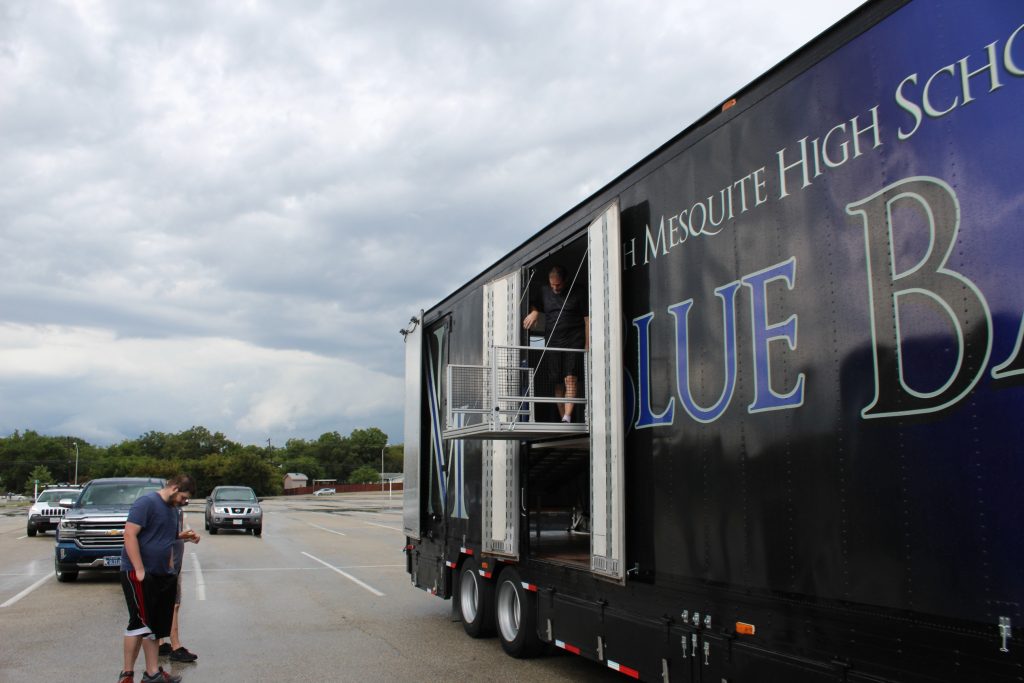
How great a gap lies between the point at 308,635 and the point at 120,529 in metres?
6.23

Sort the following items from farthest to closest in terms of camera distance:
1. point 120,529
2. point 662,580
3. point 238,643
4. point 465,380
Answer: point 120,529 < point 465,380 < point 238,643 < point 662,580

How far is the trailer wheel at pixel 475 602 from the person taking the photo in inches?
342

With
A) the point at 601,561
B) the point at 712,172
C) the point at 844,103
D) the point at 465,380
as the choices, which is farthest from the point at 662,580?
the point at 465,380

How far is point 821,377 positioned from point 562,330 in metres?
3.82

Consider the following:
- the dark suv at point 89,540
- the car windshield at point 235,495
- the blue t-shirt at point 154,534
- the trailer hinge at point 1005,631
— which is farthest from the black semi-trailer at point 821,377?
the car windshield at point 235,495

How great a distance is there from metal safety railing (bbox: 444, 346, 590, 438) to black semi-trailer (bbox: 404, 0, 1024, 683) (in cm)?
9

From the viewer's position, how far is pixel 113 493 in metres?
14.8

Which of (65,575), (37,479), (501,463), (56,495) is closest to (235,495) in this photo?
(56,495)

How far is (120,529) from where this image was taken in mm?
13695

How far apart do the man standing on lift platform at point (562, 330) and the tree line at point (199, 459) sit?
78727mm

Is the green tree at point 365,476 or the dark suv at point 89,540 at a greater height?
the dark suv at point 89,540

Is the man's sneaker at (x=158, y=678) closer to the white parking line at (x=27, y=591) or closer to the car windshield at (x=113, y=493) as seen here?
the white parking line at (x=27, y=591)

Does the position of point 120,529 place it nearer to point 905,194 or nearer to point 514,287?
point 514,287

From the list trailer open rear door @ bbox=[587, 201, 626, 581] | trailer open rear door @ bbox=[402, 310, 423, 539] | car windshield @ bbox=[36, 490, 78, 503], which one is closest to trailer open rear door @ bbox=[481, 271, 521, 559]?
trailer open rear door @ bbox=[587, 201, 626, 581]
